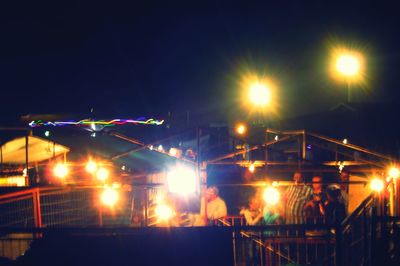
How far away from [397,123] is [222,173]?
12.0 meters

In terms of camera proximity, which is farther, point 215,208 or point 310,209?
point 215,208

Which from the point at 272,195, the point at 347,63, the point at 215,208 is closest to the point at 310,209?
the point at 272,195

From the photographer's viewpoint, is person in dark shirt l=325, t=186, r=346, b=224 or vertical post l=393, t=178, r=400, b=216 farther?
A: person in dark shirt l=325, t=186, r=346, b=224

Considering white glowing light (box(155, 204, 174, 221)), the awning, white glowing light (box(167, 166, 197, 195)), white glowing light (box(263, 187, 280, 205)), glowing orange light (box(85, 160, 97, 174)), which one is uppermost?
the awning

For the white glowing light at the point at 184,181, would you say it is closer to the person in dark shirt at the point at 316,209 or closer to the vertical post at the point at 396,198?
the person in dark shirt at the point at 316,209

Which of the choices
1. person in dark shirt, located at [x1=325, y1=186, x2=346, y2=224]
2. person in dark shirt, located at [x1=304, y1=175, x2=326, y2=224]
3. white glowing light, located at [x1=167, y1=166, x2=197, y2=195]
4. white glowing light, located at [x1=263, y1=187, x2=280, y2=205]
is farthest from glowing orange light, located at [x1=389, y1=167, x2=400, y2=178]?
white glowing light, located at [x1=167, y1=166, x2=197, y2=195]

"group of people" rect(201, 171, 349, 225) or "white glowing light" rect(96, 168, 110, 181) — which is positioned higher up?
"white glowing light" rect(96, 168, 110, 181)

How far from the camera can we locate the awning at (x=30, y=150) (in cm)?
1023

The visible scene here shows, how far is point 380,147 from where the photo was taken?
1545cm

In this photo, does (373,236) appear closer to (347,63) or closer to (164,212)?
(164,212)

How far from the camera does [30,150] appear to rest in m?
11.4

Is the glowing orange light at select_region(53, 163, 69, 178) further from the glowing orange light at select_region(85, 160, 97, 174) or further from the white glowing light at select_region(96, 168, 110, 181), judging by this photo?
the white glowing light at select_region(96, 168, 110, 181)

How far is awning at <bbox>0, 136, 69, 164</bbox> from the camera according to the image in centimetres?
1023

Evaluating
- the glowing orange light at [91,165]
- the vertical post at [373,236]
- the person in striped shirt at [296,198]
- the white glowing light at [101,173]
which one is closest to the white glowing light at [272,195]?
the person in striped shirt at [296,198]
